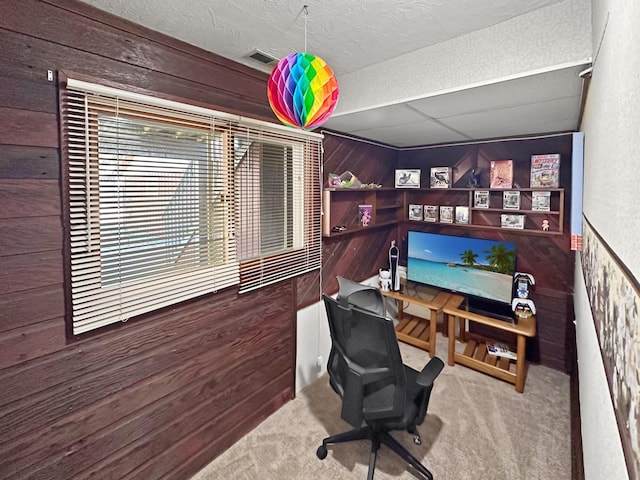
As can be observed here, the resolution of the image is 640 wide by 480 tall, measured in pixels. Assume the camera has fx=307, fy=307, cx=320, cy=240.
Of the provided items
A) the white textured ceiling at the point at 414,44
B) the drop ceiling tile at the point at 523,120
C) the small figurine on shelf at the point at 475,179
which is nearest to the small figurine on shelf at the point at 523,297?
the small figurine on shelf at the point at 475,179

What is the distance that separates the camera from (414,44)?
1.72 m

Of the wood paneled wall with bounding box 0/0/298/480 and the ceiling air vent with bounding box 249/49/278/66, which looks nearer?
the wood paneled wall with bounding box 0/0/298/480

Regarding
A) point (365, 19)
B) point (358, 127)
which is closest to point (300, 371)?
point (358, 127)

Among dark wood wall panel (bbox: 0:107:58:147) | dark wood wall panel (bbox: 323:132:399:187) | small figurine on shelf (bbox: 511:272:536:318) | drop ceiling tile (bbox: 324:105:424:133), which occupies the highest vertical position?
drop ceiling tile (bbox: 324:105:424:133)

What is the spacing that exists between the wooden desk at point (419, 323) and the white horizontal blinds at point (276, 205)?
1.20 meters

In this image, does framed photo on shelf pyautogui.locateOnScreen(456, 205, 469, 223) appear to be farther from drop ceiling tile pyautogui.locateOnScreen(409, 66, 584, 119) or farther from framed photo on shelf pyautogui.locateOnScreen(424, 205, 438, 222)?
Result: drop ceiling tile pyautogui.locateOnScreen(409, 66, 584, 119)

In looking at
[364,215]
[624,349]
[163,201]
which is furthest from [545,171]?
[163,201]

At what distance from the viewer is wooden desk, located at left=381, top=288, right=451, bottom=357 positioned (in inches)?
122

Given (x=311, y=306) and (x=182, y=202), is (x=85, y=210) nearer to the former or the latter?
(x=182, y=202)

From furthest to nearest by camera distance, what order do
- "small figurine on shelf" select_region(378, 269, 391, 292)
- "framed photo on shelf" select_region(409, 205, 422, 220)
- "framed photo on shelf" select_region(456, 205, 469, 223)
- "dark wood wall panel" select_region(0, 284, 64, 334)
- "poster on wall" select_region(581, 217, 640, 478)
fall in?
"framed photo on shelf" select_region(409, 205, 422, 220) → "small figurine on shelf" select_region(378, 269, 391, 292) → "framed photo on shelf" select_region(456, 205, 469, 223) → "dark wood wall panel" select_region(0, 284, 64, 334) → "poster on wall" select_region(581, 217, 640, 478)

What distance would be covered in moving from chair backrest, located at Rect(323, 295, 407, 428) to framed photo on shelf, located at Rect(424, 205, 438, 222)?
2131mm

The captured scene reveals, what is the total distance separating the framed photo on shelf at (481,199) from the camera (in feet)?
10.3

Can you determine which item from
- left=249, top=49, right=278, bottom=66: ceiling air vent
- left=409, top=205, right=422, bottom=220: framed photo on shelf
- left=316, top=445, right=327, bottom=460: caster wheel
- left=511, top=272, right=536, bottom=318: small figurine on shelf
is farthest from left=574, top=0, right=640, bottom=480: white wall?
left=409, top=205, right=422, bottom=220: framed photo on shelf

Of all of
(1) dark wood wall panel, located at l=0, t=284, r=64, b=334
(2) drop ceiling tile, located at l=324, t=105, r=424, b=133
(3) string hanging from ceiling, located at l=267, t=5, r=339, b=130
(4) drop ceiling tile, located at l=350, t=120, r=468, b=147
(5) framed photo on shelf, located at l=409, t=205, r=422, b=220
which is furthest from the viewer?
(5) framed photo on shelf, located at l=409, t=205, r=422, b=220
